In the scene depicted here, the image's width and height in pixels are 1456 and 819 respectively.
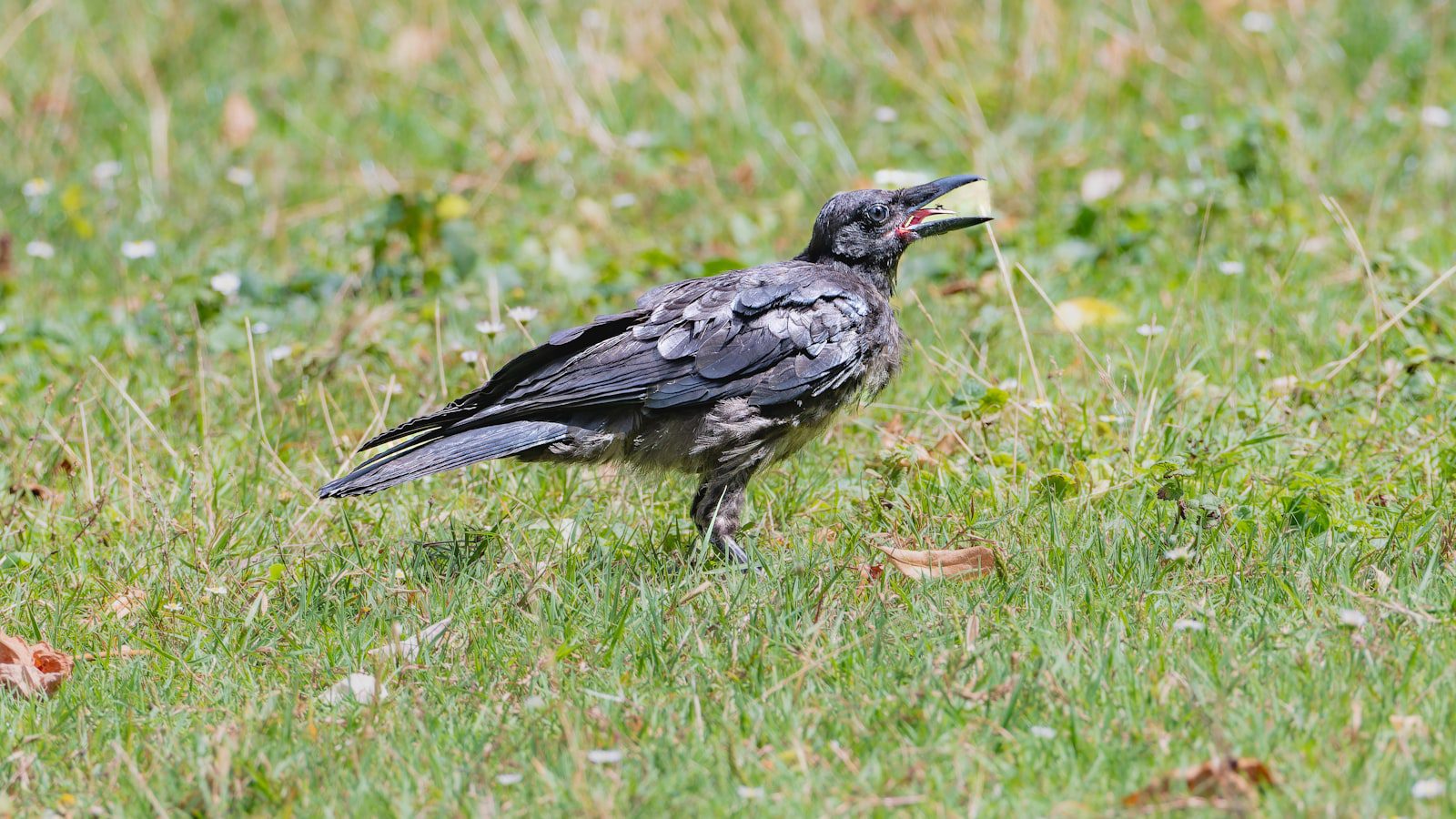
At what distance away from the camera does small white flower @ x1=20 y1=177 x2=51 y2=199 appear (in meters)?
8.17

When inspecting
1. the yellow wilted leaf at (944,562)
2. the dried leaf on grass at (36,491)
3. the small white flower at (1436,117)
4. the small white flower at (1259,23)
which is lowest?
the small white flower at (1436,117)

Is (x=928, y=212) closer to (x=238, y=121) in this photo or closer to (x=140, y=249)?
(x=140, y=249)

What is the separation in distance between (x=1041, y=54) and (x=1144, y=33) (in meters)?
0.60

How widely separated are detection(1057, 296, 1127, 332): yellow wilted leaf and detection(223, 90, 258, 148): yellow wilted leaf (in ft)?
16.6

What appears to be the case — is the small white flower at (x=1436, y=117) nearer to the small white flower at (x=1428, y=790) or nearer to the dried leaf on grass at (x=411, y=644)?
the small white flower at (x=1428, y=790)

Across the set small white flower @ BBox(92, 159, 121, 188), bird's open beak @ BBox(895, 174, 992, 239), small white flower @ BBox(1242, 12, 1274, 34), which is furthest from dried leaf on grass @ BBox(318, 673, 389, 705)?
small white flower @ BBox(1242, 12, 1274, 34)

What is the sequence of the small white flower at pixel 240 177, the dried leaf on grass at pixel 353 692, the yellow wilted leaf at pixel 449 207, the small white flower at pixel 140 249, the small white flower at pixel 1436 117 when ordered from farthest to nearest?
the small white flower at pixel 240 177
the small white flower at pixel 1436 117
the yellow wilted leaf at pixel 449 207
the small white flower at pixel 140 249
the dried leaf on grass at pixel 353 692

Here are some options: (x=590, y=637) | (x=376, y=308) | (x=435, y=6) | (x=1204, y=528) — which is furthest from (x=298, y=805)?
(x=435, y=6)

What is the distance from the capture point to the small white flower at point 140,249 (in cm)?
709

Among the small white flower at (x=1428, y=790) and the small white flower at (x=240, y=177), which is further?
the small white flower at (x=240, y=177)

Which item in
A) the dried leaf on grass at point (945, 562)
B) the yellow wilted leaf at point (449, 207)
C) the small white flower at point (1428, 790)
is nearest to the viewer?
the small white flower at point (1428, 790)

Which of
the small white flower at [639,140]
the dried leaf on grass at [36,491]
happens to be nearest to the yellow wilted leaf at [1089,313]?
the small white flower at [639,140]

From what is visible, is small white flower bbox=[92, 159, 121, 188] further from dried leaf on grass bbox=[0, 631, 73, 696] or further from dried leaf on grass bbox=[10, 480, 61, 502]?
dried leaf on grass bbox=[0, 631, 73, 696]

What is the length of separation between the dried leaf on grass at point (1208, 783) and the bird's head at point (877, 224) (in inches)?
103
